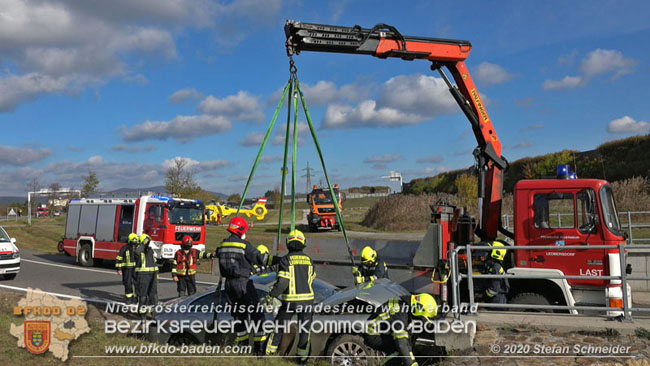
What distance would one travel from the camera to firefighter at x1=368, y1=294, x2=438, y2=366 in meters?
5.39

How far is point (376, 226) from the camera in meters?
34.2

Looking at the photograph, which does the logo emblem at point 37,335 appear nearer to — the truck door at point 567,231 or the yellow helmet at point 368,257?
the yellow helmet at point 368,257

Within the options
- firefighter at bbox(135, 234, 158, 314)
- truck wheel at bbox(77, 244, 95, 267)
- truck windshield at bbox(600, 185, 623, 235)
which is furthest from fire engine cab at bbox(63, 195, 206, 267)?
truck windshield at bbox(600, 185, 623, 235)

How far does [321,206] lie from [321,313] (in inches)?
1017

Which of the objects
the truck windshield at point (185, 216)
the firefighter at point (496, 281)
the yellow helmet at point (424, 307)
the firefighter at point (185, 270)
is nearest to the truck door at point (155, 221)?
the truck windshield at point (185, 216)

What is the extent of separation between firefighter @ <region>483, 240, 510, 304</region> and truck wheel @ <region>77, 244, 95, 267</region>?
1680 cm

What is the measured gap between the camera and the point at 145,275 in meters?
→ 9.71

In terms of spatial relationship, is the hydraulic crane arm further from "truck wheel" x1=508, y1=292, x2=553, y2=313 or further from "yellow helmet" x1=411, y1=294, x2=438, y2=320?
"yellow helmet" x1=411, y1=294, x2=438, y2=320

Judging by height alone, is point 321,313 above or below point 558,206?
below

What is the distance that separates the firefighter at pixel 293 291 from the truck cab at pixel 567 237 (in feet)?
11.1

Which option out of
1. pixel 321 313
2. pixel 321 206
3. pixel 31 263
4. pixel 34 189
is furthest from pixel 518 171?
pixel 34 189

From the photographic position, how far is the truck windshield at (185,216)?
18.0 m

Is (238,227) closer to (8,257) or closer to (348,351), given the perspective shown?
(348,351)

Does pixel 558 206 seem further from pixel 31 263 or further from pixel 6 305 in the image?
pixel 31 263
